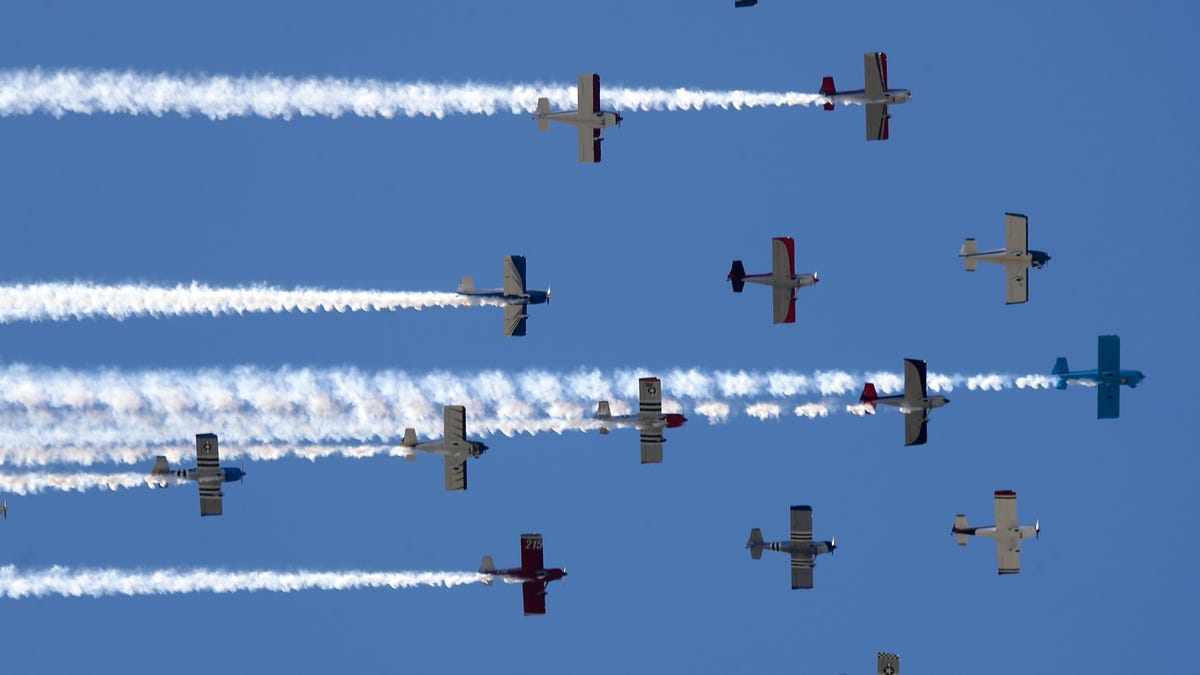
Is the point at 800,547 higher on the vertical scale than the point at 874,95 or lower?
lower

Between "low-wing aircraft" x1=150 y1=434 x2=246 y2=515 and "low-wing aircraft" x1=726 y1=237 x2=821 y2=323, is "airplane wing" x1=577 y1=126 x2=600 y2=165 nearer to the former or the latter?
"low-wing aircraft" x1=726 y1=237 x2=821 y2=323

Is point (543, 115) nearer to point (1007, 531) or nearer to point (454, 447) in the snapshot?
point (454, 447)

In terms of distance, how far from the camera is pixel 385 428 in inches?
2773

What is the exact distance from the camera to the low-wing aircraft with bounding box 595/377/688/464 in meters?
72.6

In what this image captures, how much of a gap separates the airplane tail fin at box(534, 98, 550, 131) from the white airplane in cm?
1456

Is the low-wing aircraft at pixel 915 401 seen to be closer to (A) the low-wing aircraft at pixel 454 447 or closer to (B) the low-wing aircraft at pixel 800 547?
(B) the low-wing aircraft at pixel 800 547

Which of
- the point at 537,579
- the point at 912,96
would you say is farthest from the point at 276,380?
the point at 912,96

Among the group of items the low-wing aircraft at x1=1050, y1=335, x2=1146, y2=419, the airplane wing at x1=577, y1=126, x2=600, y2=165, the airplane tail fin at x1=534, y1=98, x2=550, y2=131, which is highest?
the airplane tail fin at x1=534, y1=98, x2=550, y2=131

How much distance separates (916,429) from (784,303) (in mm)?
5753

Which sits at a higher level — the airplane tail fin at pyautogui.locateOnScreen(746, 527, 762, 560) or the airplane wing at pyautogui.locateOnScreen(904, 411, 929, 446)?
the airplane wing at pyautogui.locateOnScreen(904, 411, 929, 446)

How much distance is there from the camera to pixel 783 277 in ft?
250

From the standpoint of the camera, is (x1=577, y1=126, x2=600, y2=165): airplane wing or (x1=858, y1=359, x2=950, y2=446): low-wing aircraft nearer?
(x1=577, y1=126, x2=600, y2=165): airplane wing

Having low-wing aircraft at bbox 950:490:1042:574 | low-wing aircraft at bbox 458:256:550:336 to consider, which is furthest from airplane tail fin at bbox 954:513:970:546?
low-wing aircraft at bbox 458:256:550:336

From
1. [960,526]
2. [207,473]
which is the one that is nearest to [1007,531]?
[960,526]
